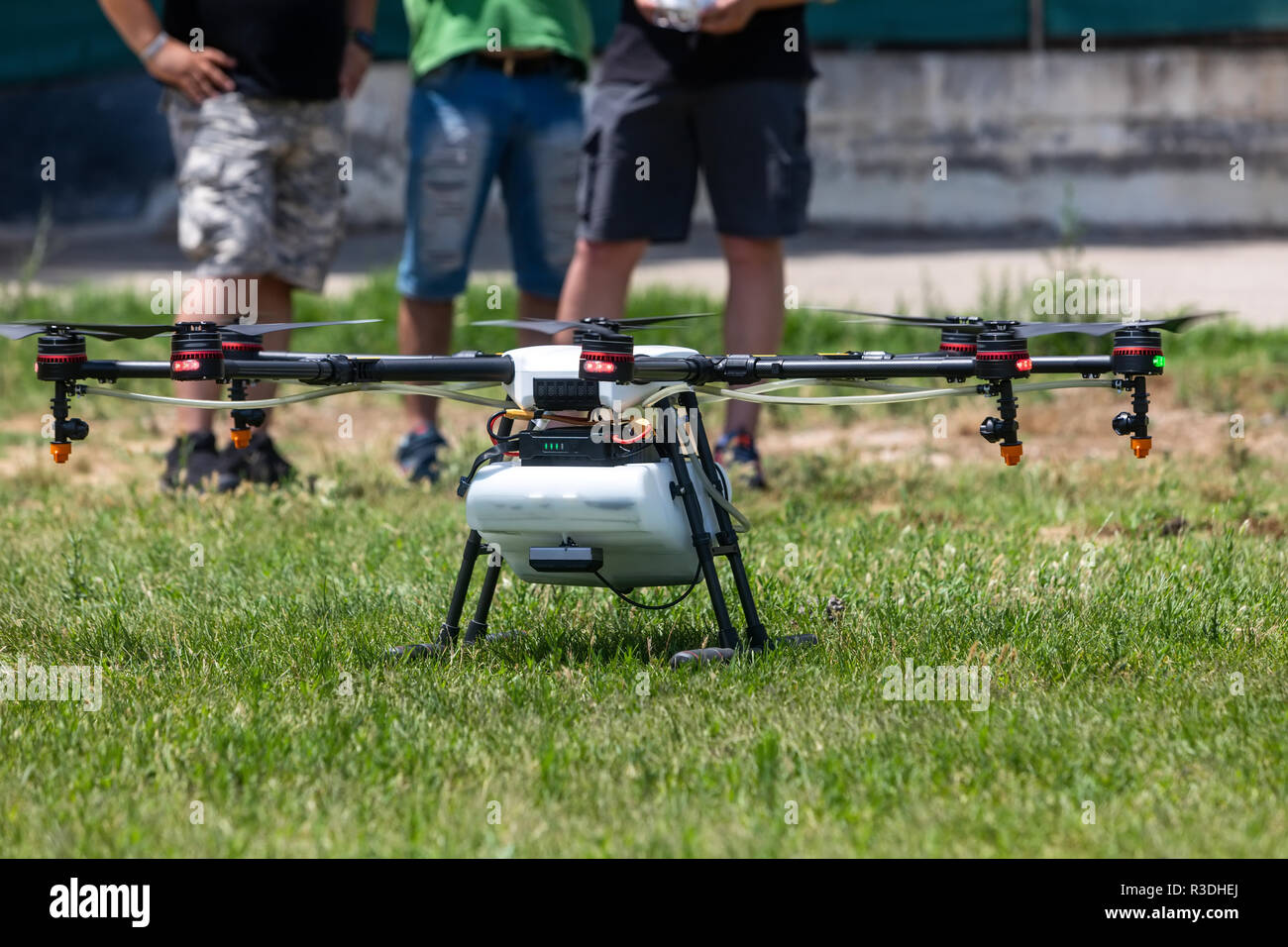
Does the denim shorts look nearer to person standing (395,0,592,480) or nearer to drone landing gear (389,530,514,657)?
person standing (395,0,592,480)

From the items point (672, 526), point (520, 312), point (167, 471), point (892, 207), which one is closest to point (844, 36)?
point (892, 207)

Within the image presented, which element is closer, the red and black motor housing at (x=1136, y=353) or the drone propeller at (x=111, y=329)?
the red and black motor housing at (x=1136, y=353)

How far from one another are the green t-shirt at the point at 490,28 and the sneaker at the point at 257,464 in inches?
50.5

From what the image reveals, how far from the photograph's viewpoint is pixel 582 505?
296 cm

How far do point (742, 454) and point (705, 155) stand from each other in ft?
2.97

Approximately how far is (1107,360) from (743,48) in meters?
2.48

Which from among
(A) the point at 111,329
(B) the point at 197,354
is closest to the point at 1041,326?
(B) the point at 197,354

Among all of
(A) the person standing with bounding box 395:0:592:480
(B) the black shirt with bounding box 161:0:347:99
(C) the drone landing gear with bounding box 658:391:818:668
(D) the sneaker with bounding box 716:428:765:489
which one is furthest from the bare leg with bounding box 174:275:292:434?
(C) the drone landing gear with bounding box 658:391:818:668

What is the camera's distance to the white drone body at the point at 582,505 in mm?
2959

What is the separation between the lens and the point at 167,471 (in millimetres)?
5293
